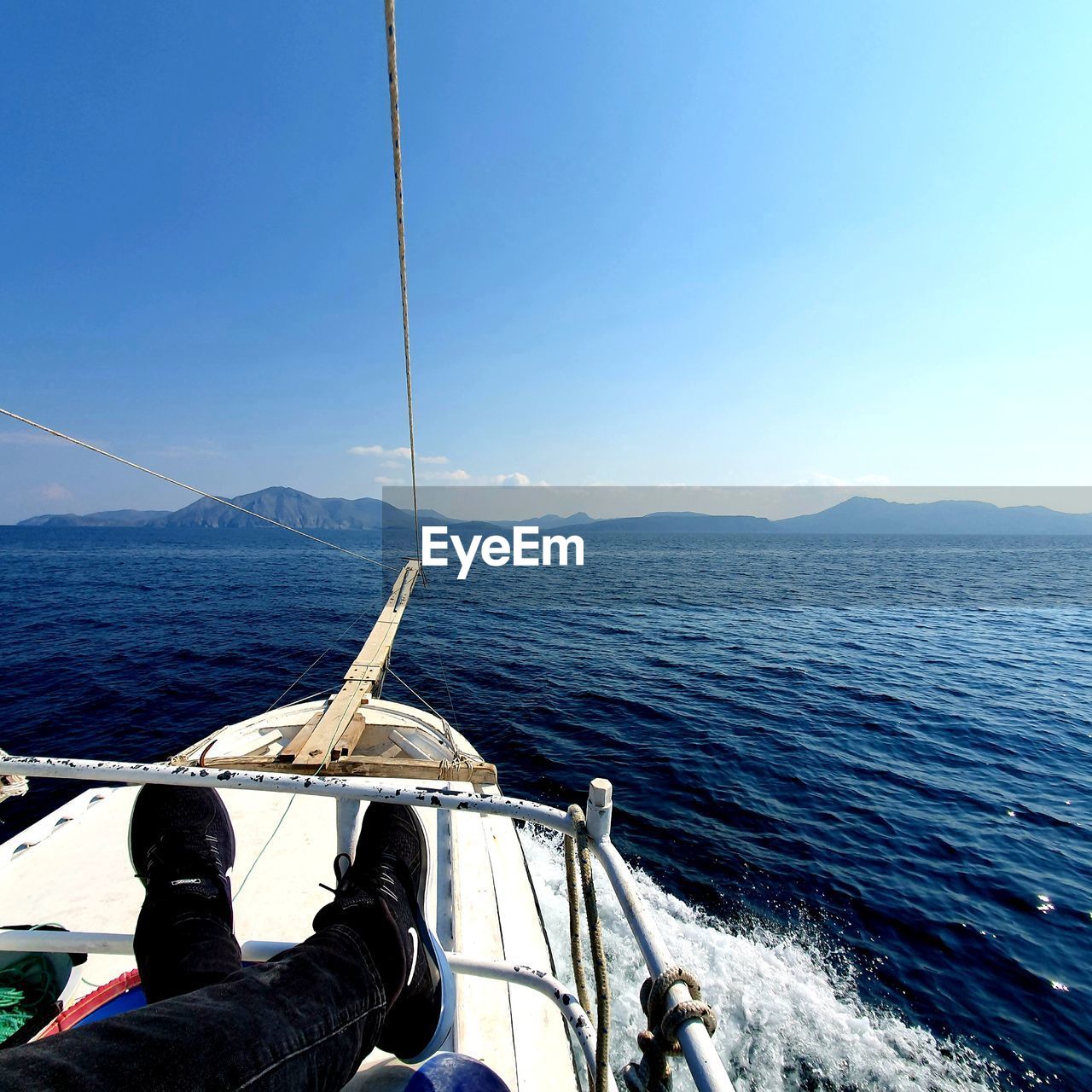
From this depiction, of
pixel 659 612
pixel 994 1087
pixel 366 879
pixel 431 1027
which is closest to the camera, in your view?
pixel 431 1027

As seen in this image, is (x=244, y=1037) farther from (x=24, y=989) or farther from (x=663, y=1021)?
(x=24, y=989)

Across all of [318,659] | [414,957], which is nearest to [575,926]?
[414,957]

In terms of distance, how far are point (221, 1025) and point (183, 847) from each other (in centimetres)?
126

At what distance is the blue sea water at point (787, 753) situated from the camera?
716cm

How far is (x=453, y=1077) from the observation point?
7.94 feet

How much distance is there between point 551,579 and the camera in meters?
53.4

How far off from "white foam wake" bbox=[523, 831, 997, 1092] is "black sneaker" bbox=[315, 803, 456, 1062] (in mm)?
4292

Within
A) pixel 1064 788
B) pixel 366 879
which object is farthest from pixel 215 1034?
pixel 1064 788

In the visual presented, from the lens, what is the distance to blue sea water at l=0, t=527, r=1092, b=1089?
282 inches

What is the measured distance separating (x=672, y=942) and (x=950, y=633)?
32122 millimetres

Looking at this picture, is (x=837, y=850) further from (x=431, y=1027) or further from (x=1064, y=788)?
(x=431, y=1027)

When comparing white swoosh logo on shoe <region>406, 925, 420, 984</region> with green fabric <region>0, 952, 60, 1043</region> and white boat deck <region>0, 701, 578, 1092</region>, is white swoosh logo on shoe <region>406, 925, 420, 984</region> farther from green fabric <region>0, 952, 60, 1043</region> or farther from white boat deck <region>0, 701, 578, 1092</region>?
green fabric <region>0, 952, 60, 1043</region>

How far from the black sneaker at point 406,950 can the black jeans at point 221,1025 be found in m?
0.16

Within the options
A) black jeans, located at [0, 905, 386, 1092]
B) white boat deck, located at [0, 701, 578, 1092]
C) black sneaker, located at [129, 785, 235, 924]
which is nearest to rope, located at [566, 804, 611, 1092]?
→ black jeans, located at [0, 905, 386, 1092]
